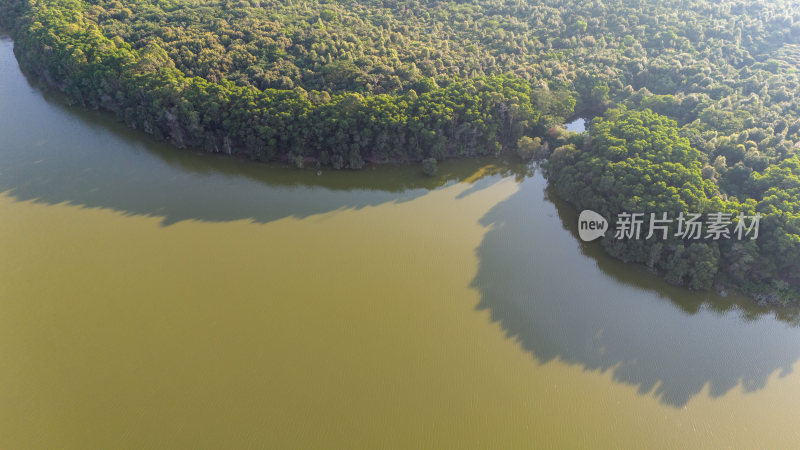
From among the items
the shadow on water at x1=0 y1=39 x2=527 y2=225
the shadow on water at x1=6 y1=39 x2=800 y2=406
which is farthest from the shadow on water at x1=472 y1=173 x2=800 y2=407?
the shadow on water at x1=0 y1=39 x2=527 y2=225

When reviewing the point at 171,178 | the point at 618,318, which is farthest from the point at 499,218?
the point at 171,178

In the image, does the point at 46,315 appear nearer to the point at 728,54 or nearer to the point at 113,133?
the point at 113,133

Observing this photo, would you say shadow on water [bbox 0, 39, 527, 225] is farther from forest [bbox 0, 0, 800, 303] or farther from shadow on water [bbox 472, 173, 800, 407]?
shadow on water [bbox 472, 173, 800, 407]

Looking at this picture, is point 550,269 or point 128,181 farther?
point 128,181

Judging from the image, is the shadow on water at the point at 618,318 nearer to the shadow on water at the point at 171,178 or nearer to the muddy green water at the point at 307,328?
the muddy green water at the point at 307,328

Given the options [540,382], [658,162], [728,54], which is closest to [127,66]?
[540,382]

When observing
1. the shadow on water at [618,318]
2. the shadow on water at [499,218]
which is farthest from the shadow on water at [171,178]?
the shadow on water at [618,318]
